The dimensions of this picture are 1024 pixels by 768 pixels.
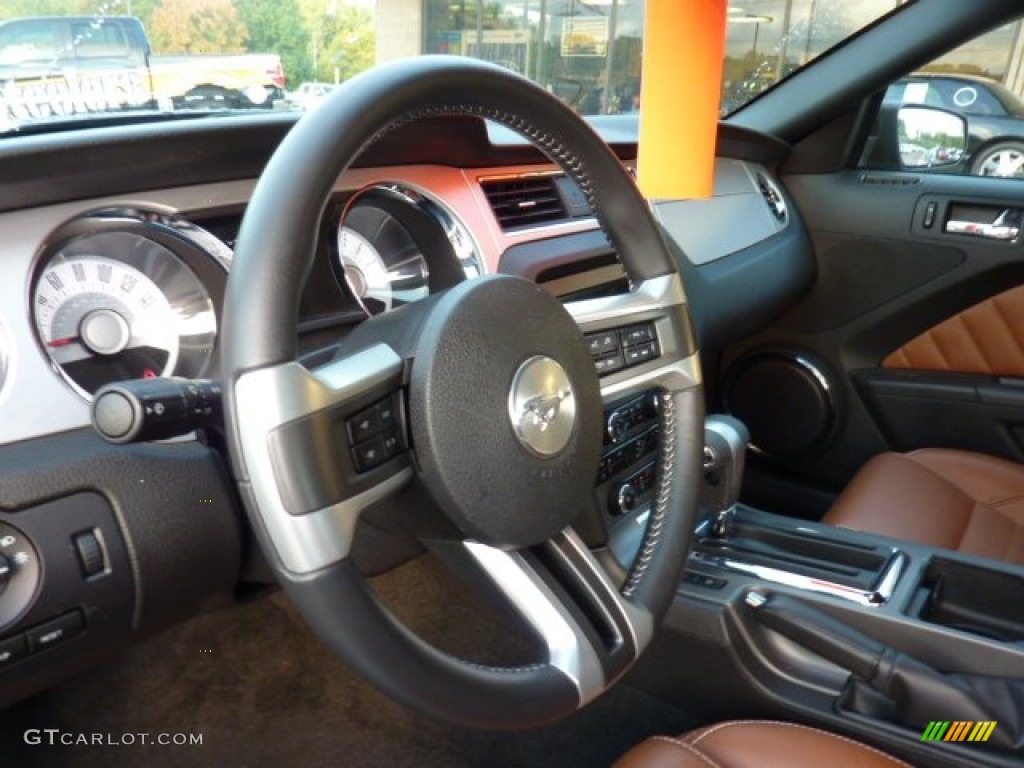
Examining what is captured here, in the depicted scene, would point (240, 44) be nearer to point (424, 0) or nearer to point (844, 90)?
point (424, 0)

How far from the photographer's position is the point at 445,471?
2.63 feet

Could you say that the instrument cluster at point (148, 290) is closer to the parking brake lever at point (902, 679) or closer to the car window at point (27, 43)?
the car window at point (27, 43)

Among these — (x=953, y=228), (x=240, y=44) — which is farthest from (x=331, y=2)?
(x=953, y=228)

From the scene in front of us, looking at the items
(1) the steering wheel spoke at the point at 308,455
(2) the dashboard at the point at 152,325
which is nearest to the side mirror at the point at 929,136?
(2) the dashboard at the point at 152,325

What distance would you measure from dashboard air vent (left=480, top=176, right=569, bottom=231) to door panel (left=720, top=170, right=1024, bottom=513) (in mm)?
986

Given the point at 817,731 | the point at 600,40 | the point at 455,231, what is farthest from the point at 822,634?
the point at 600,40

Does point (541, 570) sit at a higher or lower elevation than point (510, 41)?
lower

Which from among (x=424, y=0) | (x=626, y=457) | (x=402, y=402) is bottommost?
(x=626, y=457)

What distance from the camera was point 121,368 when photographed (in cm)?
112

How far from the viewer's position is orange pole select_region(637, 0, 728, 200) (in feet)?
1.97

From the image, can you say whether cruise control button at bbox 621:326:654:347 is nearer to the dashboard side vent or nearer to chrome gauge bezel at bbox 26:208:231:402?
chrome gauge bezel at bbox 26:208:231:402

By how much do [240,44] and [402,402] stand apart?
76 cm

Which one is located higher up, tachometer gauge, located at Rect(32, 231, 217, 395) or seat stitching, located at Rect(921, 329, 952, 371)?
tachometer gauge, located at Rect(32, 231, 217, 395)

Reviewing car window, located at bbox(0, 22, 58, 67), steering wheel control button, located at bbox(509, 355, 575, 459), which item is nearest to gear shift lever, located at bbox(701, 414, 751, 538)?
steering wheel control button, located at bbox(509, 355, 575, 459)
